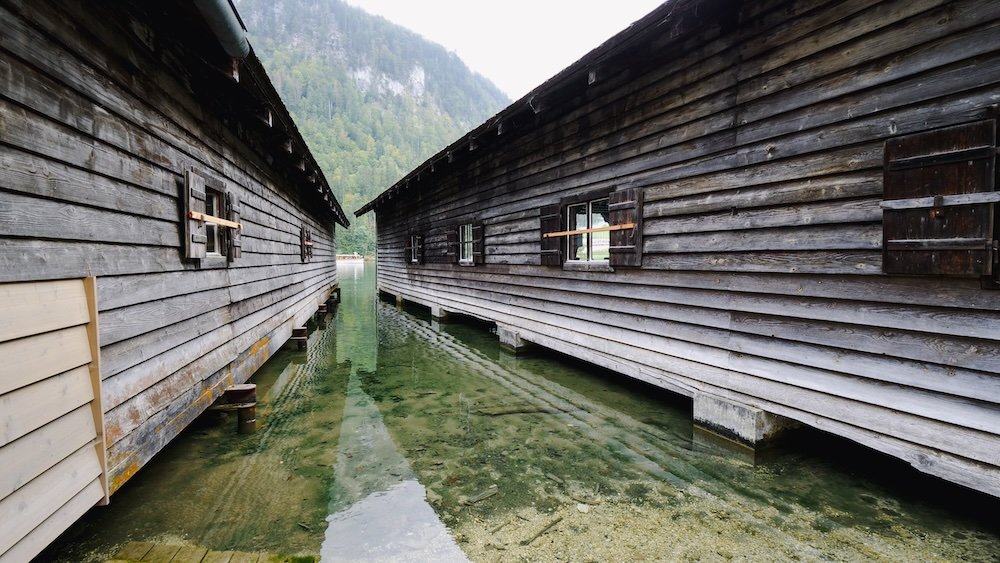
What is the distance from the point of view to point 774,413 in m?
4.02

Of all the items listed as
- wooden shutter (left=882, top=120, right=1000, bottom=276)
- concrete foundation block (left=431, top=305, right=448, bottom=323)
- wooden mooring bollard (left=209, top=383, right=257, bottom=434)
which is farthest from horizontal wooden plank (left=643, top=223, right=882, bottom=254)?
concrete foundation block (left=431, top=305, right=448, bottom=323)

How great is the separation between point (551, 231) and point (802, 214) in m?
3.84

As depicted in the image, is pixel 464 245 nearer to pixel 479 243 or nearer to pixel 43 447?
pixel 479 243

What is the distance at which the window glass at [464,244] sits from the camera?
1110 cm

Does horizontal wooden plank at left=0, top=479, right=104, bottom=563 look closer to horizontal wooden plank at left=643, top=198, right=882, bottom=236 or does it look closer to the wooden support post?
horizontal wooden plank at left=643, top=198, right=882, bottom=236

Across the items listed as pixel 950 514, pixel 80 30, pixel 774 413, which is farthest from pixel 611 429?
pixel 80 30

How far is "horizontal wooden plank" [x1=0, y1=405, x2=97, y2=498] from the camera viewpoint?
2.02 meters

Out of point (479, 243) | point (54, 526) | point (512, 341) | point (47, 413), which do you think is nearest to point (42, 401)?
point (47, 413)

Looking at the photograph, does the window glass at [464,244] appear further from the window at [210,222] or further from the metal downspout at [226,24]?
the metal downspout at [226,24]

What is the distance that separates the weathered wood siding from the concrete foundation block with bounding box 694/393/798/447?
5010 mm

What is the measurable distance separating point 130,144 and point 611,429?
5115 mm

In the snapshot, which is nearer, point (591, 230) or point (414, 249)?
point (591, 230)

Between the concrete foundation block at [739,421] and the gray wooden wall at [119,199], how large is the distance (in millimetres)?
5086

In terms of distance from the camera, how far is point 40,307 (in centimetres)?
226
